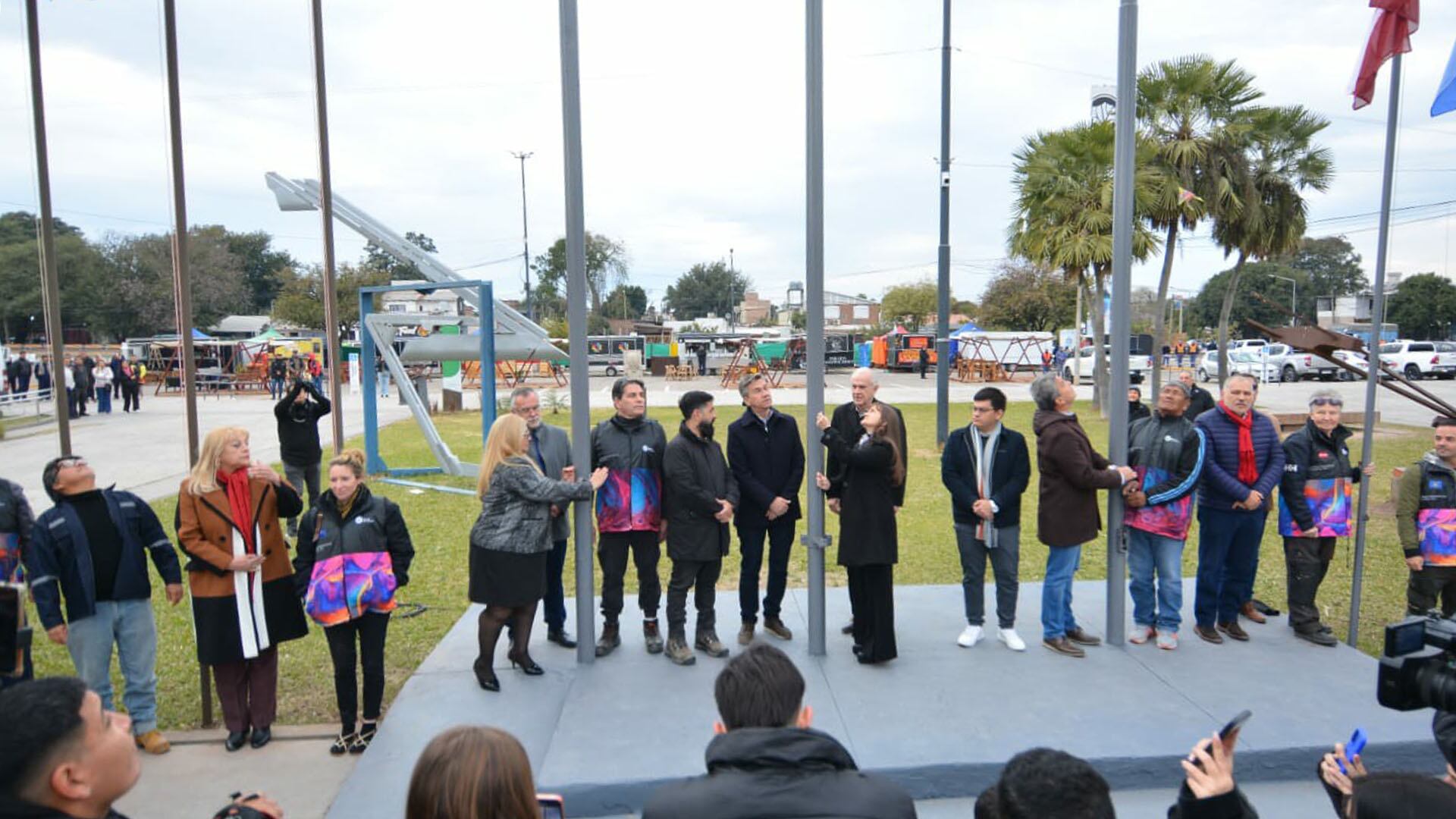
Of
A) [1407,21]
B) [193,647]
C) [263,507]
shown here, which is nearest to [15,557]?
[263,507]

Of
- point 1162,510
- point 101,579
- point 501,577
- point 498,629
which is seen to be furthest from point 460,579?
point 1162,510

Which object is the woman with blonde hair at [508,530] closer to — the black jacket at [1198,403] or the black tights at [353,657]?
the black tights at [353,657]

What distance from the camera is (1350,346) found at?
582 centimetres

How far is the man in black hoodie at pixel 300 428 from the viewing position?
939 cm

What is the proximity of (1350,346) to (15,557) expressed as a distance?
7.98 metres

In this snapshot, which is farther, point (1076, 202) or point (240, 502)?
point (1076, 202)

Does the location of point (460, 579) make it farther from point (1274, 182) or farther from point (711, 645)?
point (1274, 182)

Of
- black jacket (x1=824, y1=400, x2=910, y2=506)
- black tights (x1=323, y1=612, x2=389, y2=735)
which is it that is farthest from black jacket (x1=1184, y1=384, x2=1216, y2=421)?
black tights (x1=323, y1=612, x2=389, y2=735)

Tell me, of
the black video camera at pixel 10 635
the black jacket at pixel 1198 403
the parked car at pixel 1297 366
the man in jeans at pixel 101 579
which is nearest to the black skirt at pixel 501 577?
the man in jeans at pixel 101 579

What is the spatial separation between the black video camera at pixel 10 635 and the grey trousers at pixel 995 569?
465 cm

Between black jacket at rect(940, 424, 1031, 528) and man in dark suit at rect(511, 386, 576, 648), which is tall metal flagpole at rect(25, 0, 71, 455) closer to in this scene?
man in dark suit at rect(511, 386, 576, 648)

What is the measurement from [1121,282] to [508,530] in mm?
4006

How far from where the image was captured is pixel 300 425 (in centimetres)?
948

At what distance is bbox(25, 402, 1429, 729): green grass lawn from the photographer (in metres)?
5.60
